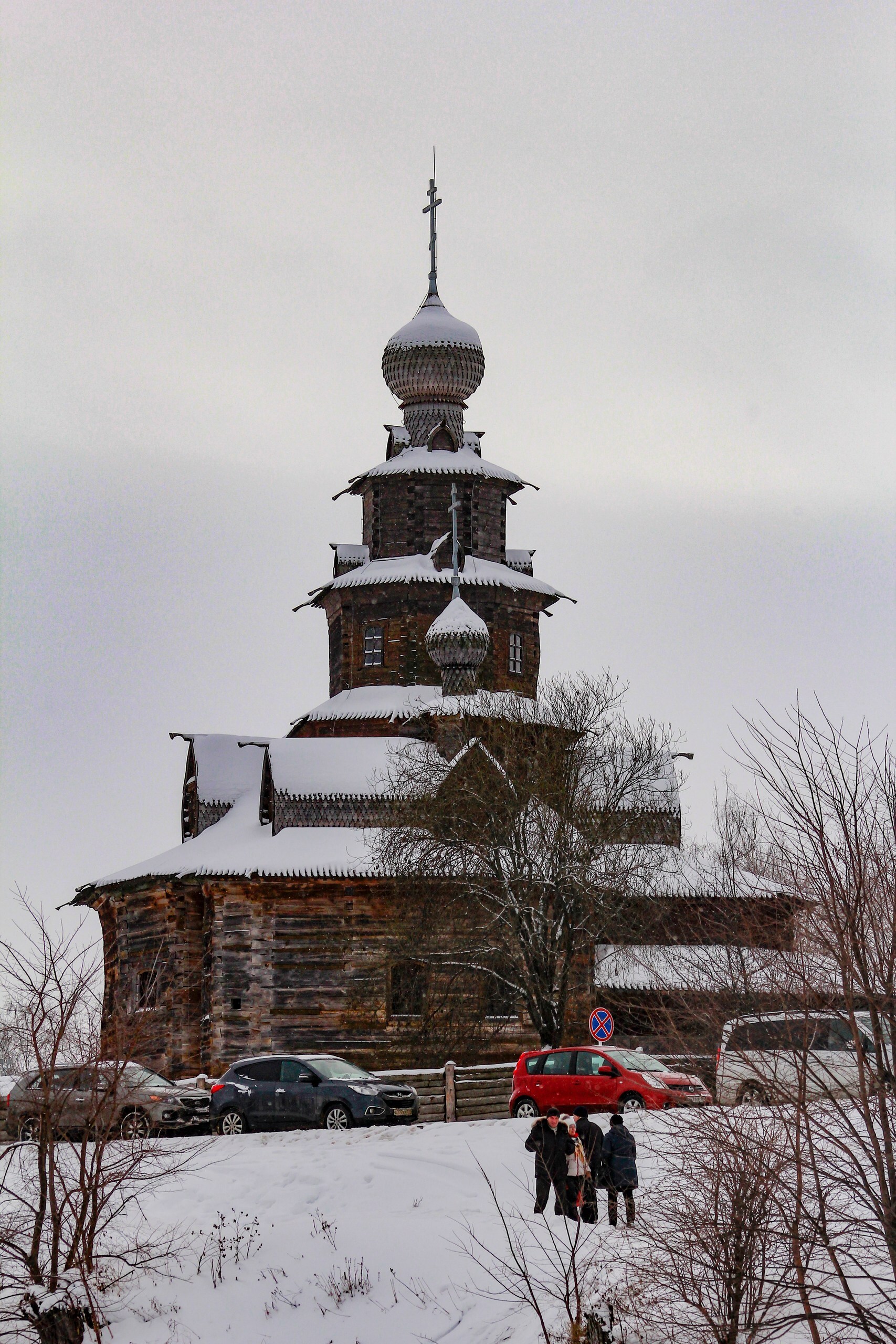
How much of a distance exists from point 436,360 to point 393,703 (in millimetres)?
10422

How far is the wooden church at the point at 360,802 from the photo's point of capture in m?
37.2

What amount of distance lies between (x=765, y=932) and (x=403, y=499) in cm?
3412

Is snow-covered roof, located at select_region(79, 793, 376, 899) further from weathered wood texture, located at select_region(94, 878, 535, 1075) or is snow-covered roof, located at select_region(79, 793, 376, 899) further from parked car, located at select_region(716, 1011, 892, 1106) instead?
parked car, located at select_region(716, 1011, 892, 1106)

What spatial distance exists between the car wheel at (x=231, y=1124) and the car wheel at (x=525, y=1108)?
4326mm

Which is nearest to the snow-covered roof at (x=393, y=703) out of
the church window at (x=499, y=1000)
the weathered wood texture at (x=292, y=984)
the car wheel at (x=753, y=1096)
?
the weathered wood texture at (x=292, y=984)

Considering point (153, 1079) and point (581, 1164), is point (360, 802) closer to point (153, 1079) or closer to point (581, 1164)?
point (153, 1079)

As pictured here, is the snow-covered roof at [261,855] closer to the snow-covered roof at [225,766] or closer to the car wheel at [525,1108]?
the snow-covered roof at [225,766]

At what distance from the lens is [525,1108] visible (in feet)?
88.1

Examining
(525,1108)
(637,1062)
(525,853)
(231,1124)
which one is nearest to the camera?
(637,1062)

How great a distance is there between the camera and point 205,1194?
75.9ft

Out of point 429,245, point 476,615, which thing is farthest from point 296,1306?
point 429,245

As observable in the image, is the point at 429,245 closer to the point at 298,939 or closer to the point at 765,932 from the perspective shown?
the point at 298,939

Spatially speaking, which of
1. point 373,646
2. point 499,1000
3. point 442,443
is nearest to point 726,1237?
point 499,1000

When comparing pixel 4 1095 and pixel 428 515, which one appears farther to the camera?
pixel 428 515
